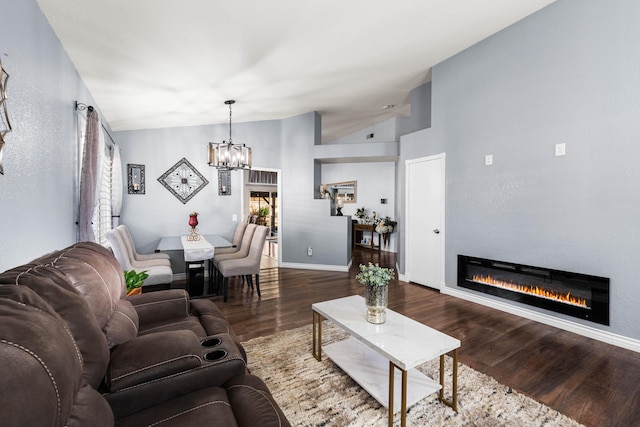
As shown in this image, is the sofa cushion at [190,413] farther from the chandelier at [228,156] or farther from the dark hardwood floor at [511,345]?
the chandelier at [228,156]

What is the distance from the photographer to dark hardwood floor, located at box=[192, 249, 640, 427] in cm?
189

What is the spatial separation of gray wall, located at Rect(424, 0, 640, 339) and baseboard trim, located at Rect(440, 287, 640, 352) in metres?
0.09

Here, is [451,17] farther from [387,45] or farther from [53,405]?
[53,405]

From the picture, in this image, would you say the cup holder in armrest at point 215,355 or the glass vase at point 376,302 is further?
the glass vase at point 376,302

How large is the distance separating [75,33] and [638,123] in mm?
4756

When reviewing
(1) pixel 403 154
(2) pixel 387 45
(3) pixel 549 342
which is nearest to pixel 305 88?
(2) pixel 387 45

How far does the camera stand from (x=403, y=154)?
495 cm

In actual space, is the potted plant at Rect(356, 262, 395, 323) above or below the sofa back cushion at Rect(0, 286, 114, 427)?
below

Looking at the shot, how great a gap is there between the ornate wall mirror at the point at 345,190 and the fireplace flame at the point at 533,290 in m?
5.24

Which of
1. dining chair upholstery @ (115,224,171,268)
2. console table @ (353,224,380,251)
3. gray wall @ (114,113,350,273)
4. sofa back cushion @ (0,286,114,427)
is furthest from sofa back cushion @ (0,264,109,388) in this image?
console table @ (353,224,380,251)

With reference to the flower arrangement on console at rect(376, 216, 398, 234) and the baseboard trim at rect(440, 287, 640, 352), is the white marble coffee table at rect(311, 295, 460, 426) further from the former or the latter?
the flower arrangement on console at rect(376, 216, 398, 234)

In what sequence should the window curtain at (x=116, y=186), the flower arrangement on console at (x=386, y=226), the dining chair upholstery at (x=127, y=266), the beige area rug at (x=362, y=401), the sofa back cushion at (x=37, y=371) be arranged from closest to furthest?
the sofa back cushion at (x=37, y=371), the beige area rug at (x=362, y=401), the dining chair upholstery at (x=127, y=266), the window curtain at (x=116, y=186), the flower arrangement on console at (x=386, y=226)

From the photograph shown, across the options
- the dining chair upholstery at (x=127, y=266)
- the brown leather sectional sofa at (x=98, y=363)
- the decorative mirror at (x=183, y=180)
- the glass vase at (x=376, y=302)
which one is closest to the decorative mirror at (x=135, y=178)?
the decorative mirror at (x=183, y=180)

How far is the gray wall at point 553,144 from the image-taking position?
262 centimetres
